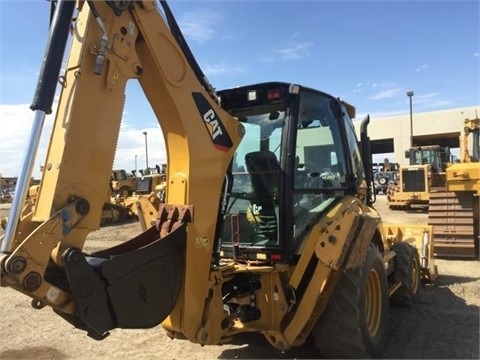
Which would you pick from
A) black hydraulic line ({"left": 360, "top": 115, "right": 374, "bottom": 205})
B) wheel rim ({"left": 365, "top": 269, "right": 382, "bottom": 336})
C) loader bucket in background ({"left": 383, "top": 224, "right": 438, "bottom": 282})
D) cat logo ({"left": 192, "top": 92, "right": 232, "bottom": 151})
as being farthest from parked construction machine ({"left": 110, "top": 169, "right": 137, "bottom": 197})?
cat logo ({"left": 192, "top": 92, "right": 232, "bottom": 151})

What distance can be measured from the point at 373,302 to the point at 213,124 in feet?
8.36

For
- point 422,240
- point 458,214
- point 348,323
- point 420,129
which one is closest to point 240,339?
point 348,323

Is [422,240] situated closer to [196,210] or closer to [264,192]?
[264,192]

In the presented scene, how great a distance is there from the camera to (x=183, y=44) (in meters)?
3.48

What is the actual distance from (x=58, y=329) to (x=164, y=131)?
3.69 meters

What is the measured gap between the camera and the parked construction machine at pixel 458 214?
9.34m

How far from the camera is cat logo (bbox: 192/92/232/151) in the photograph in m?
3.51

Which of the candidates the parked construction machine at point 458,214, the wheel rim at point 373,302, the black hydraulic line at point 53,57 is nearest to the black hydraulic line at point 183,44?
the black hydraulic line at point 53,57

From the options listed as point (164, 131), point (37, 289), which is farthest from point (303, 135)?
point (37, 289)

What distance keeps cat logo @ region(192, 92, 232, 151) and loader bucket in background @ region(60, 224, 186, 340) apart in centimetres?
73

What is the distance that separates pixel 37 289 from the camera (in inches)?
99.8

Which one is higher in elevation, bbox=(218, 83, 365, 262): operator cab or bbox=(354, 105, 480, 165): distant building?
bbox=(354, 105, 480, 165): distant building

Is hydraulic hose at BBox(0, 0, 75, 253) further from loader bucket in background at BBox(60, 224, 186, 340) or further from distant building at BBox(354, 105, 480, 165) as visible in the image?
distant building at BBox(354, 105, 480, 165)

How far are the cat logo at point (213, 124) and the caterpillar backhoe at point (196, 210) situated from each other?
1cm
